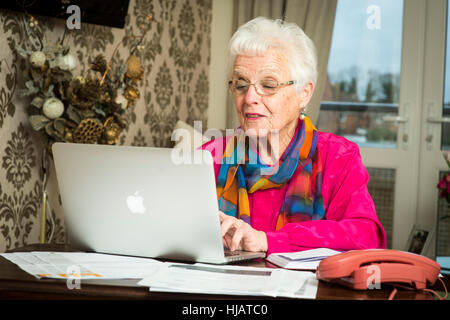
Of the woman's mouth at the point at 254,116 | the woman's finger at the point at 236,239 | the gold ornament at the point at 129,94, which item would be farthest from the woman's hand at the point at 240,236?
the gold ornament at the point at 129,94

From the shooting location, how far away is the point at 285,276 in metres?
0.92

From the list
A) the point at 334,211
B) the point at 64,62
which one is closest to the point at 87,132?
the point at 64,62

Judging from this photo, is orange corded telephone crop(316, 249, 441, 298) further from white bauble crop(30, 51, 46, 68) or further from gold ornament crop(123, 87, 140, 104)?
gold ornament crop(123, 87, 140, 104)

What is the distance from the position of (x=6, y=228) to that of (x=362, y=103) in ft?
8.61

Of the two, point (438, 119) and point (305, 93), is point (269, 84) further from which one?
point (438, 119)

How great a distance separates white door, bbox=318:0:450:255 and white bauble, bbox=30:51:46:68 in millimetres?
2378

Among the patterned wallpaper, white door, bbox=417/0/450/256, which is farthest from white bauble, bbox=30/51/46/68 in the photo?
white door, bbox=417/0/450/256

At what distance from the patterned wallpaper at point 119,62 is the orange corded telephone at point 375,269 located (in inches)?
55.7

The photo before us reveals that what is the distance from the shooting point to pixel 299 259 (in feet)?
3.52

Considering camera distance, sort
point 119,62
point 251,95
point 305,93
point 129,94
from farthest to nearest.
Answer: point 119,62 < point 129,94 < point 305,93 < point 251,95

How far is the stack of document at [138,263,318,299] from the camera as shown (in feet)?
2.61

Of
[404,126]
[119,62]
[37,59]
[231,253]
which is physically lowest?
[231,253]

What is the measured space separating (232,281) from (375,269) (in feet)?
0.79
